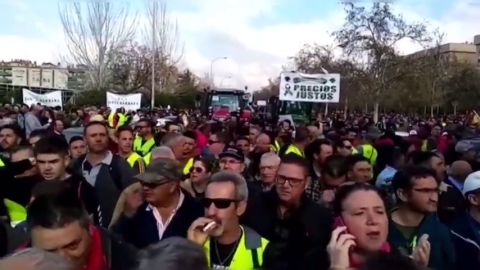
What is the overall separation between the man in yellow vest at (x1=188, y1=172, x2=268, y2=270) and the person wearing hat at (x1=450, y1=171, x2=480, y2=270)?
1.55 metres

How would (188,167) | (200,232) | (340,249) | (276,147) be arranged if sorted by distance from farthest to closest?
(276,147) < (188,167) < (200,232) < (340,249)

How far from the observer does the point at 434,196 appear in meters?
5.25

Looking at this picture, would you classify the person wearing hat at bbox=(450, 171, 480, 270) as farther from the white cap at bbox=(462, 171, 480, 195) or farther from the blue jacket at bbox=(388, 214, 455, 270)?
the blue jacket at bbox=(388, 214, 455, 270)

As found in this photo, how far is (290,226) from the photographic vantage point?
204 inches

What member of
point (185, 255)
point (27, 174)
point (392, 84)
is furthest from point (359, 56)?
point (185, 255)

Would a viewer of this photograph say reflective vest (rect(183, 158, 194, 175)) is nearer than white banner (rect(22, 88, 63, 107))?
Yes

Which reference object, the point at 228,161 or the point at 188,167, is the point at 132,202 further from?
the point at 188,167

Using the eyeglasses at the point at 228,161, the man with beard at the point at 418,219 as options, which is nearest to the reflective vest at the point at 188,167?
the eyeglasses at the point at 228,161

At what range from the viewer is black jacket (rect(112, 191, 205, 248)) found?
487 centimetres

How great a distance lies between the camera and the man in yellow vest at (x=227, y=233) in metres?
4.15

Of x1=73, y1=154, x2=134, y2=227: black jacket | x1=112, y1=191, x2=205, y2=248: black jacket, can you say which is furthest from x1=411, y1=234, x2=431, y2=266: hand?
x1=73, y1=154, x2=134, y2=227: black jacket

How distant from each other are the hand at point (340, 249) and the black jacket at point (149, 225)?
142 cm

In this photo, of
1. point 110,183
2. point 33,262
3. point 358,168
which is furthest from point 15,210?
point 33,262

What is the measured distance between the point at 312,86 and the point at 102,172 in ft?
42.8
